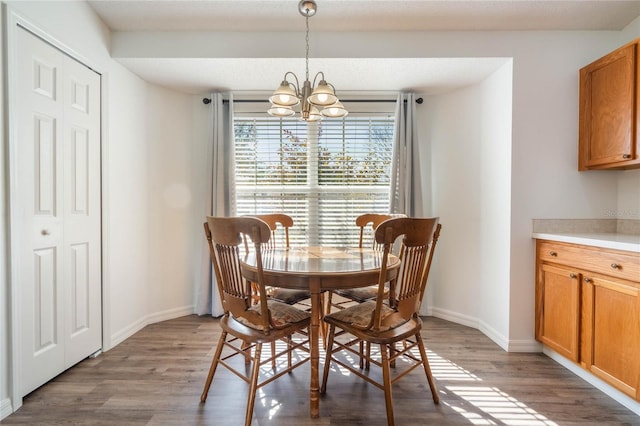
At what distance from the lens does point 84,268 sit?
227 centimetres

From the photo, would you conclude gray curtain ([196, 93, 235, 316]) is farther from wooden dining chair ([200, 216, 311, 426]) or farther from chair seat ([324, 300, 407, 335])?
chair seat ([324, 300, 407, 335])

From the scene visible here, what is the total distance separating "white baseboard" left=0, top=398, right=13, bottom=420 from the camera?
1670mm

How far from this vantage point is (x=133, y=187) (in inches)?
111

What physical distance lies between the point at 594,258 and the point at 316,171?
2.39 meters

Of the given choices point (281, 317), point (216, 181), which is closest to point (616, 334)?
point (281, 317)

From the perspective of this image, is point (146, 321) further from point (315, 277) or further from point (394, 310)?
point (394, 310)

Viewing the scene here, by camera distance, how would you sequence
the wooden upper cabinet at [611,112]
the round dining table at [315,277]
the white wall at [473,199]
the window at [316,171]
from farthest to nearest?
the window at [316,171] < the white wall at [473,199] < the wooden upper cabinet at [611,112] < the round dining table at [315,277]

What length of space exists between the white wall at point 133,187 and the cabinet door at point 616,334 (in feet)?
11.2

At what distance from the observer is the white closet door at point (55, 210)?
1812mm

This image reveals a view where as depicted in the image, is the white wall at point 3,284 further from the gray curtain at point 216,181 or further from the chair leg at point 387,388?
the chair leg at point 387,388

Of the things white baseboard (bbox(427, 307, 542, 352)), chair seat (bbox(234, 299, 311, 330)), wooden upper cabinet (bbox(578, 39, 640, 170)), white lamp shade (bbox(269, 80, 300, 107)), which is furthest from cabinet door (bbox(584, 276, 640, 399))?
white lamp shade (bbox(269, 80, 300, 107))

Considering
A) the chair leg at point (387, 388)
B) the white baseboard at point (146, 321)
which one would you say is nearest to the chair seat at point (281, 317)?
the chair leg at point (387, 388)

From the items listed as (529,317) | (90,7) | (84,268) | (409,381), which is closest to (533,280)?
(529,317)

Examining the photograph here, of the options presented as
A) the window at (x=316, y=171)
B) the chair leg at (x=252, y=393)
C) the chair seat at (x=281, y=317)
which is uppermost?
the window at (x=316, y=171)
